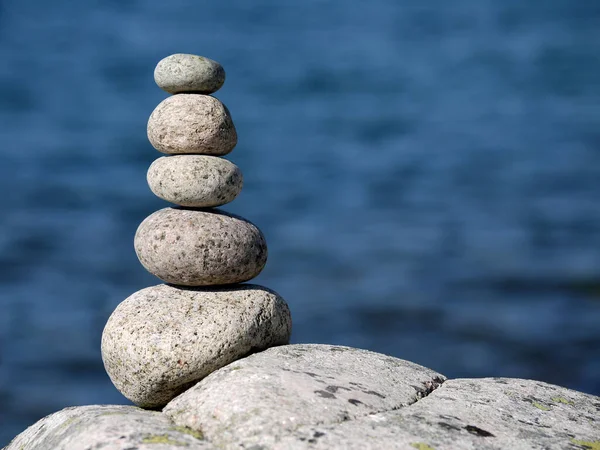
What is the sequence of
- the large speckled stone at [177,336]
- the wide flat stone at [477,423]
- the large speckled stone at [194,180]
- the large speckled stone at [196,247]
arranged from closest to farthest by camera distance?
the wide flat stone at [477,423] → the large speckled stone at [177,336] → the large speckled stone at [196,247] → the large speckled stone at [194,180]

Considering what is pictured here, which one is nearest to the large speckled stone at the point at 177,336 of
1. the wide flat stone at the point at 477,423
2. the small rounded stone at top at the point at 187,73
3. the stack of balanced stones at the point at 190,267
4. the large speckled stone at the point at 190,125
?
the stack of balanced stones at the point at 190,267

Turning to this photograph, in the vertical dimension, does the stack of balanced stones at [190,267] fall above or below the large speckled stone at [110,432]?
above

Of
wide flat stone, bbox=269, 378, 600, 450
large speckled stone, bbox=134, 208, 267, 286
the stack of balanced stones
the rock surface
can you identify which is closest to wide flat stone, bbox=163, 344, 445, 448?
the rock surface

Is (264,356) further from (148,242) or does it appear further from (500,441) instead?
(500,441)

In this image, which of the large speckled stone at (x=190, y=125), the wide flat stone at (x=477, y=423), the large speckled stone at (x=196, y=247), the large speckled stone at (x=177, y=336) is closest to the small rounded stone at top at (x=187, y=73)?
the large speckled stone at (x=190, y=125)

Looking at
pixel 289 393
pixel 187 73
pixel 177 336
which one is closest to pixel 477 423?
Result: pixel 289 393

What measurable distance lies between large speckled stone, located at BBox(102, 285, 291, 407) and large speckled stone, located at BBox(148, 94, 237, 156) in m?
1.43

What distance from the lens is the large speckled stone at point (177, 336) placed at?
7.37 meters

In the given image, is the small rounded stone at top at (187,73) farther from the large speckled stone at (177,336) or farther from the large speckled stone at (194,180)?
the large speckled stone at (177,336)

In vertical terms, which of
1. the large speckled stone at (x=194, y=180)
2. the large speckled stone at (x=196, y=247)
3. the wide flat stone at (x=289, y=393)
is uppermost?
the large speckled stone at (x=194, y=180)

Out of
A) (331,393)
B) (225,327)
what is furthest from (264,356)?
(331,393)

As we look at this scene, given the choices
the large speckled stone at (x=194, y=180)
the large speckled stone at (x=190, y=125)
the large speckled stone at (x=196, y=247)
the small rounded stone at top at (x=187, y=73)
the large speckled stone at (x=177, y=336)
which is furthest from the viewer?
the small rounded stone at top at (x=187, y=73)

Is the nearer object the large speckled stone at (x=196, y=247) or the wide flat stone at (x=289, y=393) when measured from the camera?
the wide flat stone at (x=289, y=393)

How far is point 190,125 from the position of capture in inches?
312
